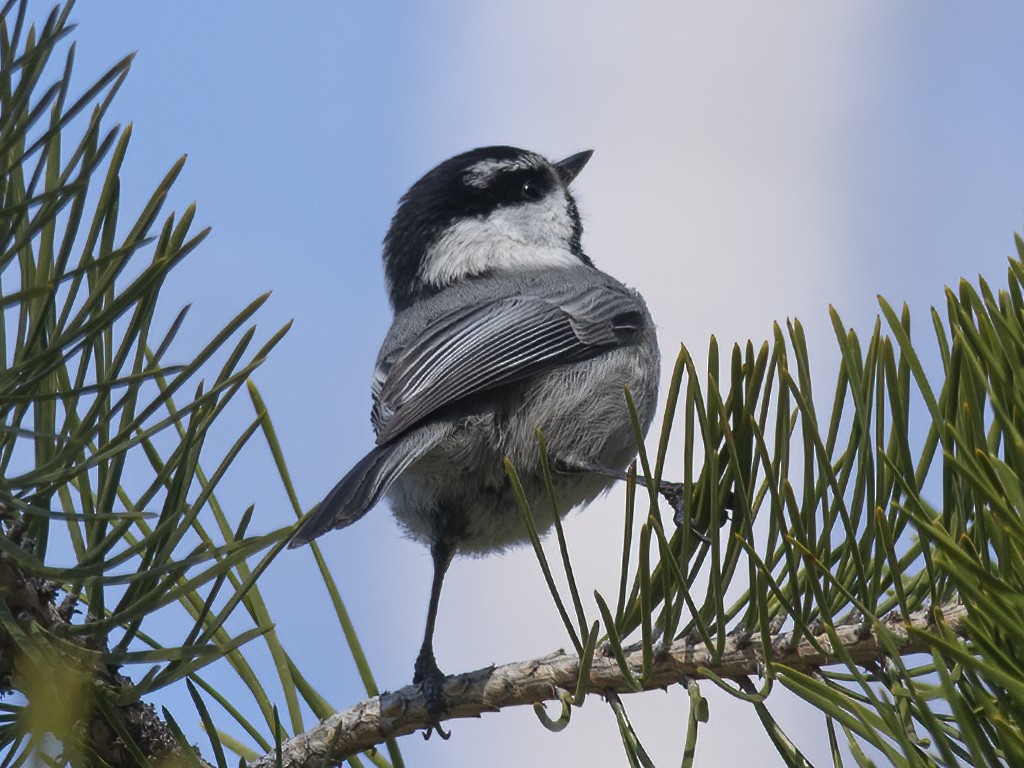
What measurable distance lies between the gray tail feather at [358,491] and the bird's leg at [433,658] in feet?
0.81

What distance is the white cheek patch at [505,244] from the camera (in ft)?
11.7

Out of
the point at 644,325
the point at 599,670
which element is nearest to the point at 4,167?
the point at 599,670

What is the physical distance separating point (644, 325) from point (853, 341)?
204 centimetres

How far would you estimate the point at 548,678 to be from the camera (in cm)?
144

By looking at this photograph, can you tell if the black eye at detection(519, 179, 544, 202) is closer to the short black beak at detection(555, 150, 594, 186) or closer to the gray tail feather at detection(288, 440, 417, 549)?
the short black beak at detection(555, 150, 594, 186)

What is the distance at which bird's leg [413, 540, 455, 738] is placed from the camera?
1.52 meters

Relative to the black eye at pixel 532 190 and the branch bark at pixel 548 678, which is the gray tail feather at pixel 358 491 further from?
the black eye at pixel 532 190

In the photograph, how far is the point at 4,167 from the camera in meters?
1.03

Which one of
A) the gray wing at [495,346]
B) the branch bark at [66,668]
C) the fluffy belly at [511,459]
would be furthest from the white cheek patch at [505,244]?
the branch bark at [66,668]

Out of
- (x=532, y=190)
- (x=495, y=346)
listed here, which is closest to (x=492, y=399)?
(x=495, y=346)

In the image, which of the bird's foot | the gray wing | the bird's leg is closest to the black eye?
the gray wing

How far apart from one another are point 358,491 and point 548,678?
Answer: 2.16 feet

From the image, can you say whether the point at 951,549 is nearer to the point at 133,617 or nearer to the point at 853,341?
the point at 853,341

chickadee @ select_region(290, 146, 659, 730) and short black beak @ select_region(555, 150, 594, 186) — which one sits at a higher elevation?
short black beak @ select_region(555, 150, 594, 186)
